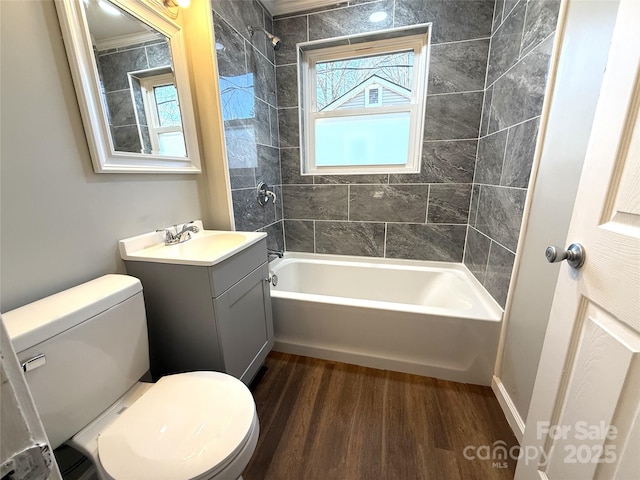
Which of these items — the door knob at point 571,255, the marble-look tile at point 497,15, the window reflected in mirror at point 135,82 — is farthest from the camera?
the marble-look tile at point 497,15

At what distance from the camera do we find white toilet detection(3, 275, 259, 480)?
2.33 feet

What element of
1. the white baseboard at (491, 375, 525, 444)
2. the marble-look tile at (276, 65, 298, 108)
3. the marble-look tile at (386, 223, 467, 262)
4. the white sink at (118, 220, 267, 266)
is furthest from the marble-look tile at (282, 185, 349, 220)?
the white baseboard at (491, 375, 525, 444)

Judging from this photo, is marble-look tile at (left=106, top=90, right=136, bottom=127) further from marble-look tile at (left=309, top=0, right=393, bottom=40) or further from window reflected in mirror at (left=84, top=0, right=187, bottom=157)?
marble-look tile at (left=309, top=0, right=393, bottom=40)

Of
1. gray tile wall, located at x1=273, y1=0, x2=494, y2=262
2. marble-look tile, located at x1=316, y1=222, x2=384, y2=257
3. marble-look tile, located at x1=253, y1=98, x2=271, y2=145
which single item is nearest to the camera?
gray tile wall, located at x1=273, y1=0, x2=494, y2=262

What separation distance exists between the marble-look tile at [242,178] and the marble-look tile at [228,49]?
544 mm

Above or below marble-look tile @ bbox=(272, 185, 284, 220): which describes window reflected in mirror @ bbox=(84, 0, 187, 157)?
above

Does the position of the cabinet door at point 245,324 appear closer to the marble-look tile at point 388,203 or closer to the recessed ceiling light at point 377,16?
the marble-look tile at point 388,203

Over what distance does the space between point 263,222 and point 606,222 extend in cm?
183

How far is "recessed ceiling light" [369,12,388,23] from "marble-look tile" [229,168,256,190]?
4.59 ft

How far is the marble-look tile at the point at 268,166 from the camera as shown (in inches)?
78.3

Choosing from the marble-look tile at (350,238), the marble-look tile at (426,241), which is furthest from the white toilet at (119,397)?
the marble-look tile at (426,241)

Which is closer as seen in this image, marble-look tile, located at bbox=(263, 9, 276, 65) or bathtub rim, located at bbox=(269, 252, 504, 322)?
bathtub rim, located at bbox=(269, 252, 504, 322)

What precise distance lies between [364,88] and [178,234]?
71.3 inches

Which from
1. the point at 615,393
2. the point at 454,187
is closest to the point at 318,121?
the point at 454,187
